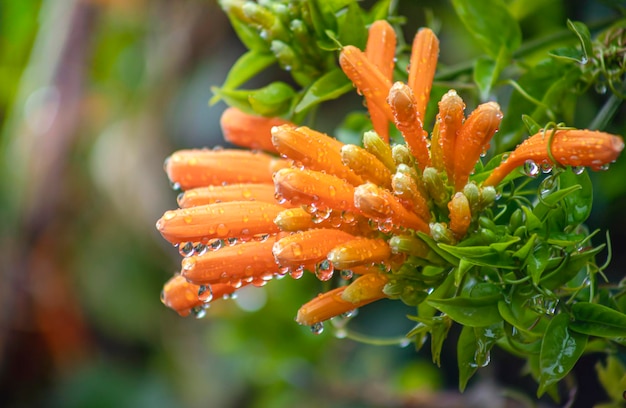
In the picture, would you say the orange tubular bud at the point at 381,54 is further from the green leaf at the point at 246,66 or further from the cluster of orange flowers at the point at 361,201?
the green leaf at the point at 246,66

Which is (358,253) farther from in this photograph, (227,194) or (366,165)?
(227,194)

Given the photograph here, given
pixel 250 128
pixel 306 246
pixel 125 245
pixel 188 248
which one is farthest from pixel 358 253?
pixel 125 245

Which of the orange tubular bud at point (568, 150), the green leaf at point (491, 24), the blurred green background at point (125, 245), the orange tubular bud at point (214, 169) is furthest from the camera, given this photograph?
the blurred green background at point (125, 245)

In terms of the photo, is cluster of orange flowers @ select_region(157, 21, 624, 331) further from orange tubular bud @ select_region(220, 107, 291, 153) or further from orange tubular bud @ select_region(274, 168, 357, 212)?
orange tubular bud @ select_region(220, 107, 291, 153)

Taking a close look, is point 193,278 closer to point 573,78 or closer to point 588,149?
point 588,149

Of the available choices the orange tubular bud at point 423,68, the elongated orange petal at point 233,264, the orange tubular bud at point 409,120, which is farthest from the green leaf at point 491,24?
the elongated orange petal at point 233,264

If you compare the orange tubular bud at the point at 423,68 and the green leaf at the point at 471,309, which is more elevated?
the orange tubular bud at the point at 423,68
